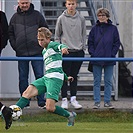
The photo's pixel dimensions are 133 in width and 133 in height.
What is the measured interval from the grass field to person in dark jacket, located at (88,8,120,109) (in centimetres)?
49

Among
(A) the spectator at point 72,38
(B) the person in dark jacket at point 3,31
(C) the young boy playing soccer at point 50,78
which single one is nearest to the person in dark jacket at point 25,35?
(B) the person in dark jacket at point 3,31

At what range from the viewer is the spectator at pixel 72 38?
1274 centimetres

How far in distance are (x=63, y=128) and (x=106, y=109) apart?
2425mm

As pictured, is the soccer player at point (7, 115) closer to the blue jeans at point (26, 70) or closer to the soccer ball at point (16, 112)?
the soccer ball at point (16, 112)

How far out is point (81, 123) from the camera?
453 inches

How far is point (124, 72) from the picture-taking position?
54.0ft

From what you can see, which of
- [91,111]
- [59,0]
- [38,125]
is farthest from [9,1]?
[38,125]

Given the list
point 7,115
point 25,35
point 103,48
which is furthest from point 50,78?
point 103,48

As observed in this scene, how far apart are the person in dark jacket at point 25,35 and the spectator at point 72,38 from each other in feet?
1.47

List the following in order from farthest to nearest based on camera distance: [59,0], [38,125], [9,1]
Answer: [59,0], [9,1], [38,125]

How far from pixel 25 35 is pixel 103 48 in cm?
155

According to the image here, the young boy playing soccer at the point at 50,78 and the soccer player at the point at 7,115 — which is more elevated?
the young boy playing soccer at the point at 50,78

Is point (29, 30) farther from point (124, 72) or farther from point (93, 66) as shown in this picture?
point (124, 72)

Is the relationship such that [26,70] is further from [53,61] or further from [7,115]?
[7,115]
